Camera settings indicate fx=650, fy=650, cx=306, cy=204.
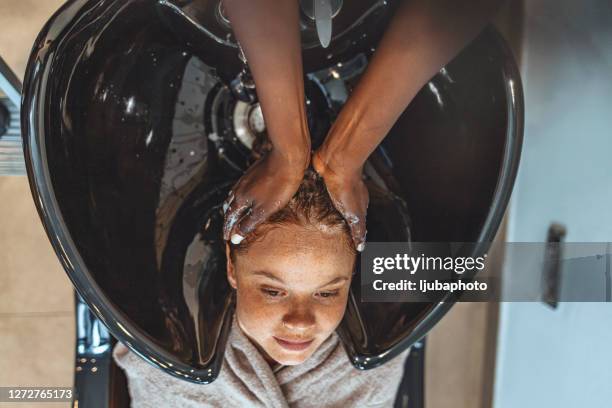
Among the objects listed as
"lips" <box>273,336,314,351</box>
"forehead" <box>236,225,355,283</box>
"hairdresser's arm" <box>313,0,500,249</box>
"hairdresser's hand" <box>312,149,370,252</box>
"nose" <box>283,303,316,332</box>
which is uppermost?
"hairdresser's arm" <box>313,0,500,249</box>

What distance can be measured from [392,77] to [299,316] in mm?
189

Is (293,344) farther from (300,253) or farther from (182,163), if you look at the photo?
(182,163)

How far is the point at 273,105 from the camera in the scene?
0.44 metres

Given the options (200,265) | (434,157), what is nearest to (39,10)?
(200,265)

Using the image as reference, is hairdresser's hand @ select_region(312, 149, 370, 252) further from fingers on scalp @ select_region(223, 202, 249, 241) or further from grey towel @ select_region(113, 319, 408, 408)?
grey towel @ select_region(113, 319, 408, 408)

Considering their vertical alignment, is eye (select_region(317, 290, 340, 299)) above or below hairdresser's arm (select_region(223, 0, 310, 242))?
below

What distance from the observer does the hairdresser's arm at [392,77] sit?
436 millimetres

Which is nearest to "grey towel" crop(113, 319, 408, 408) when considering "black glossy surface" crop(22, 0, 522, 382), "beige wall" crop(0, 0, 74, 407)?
"black glossy surface" crop(22, 0, 522, 382)

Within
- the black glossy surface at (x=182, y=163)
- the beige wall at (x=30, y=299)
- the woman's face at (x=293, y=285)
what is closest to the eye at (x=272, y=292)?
the woman's face at (x=293, y=285)

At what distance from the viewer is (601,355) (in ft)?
2.02

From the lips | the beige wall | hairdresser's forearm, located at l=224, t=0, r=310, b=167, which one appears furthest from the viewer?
the beige wall

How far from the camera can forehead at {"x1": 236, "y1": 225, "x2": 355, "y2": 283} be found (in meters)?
0.47

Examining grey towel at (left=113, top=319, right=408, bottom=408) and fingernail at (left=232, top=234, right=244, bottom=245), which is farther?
grey towel at (left=113, top=319, right=408, bottom=408)

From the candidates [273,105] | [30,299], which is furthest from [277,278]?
[30,299]
